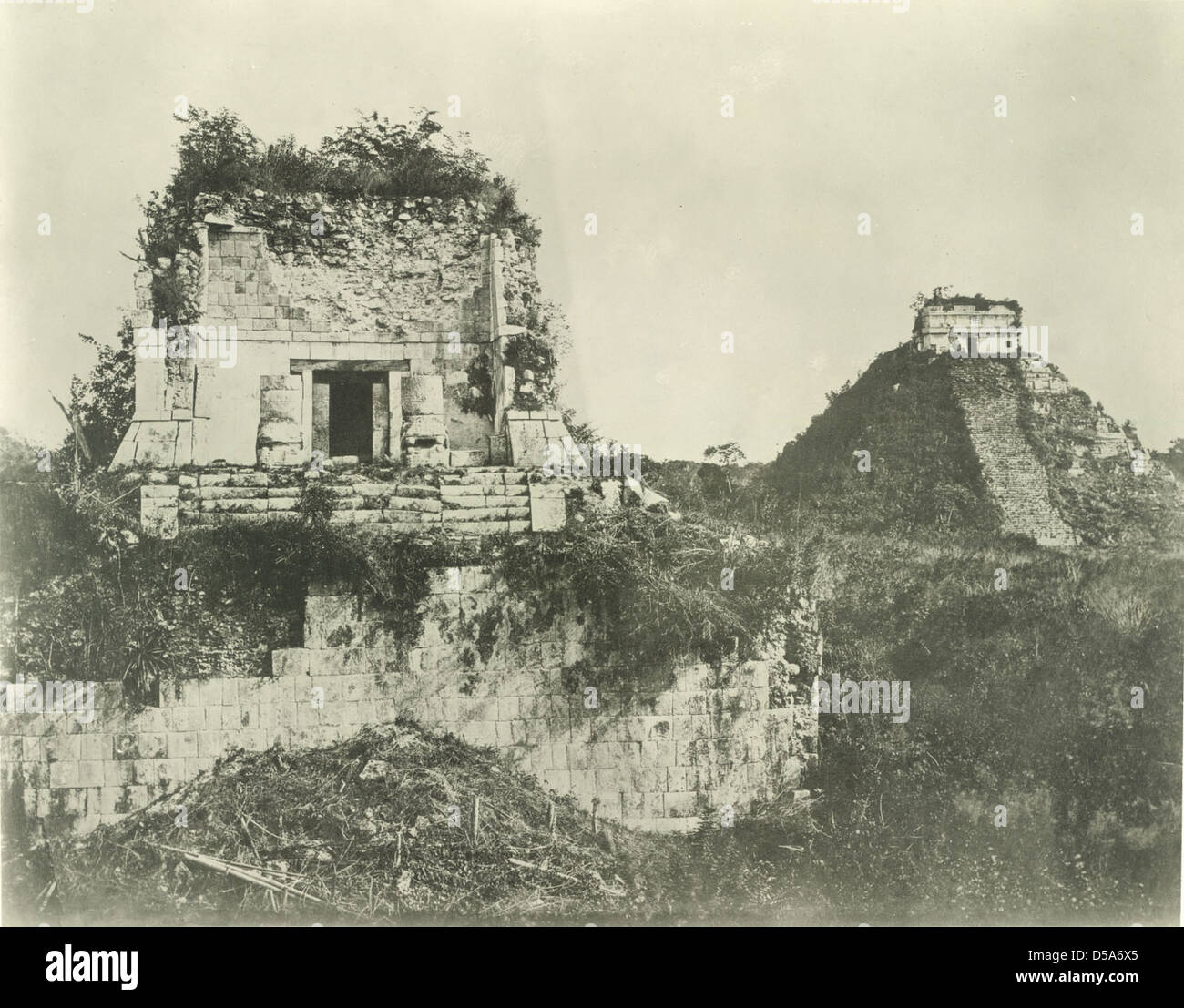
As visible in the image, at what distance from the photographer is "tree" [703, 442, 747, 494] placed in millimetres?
8305

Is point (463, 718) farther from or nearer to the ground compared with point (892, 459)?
nearer to the ground

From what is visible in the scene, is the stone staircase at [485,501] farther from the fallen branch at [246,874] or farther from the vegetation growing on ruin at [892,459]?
the fallen branch at [246,874]

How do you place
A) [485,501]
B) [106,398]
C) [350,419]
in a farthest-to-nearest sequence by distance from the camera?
[350,419] < [106,398] < [485,501]

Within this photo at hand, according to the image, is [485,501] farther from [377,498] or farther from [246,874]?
[246,874]

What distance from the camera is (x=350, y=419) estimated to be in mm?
9180

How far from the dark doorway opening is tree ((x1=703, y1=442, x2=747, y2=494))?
373 centimetres

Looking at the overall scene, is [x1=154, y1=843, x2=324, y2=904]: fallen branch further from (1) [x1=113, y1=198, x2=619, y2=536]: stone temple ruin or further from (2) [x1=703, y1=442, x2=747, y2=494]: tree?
(2) [x1=703, y1=442, x2=747, y2=494]: tree

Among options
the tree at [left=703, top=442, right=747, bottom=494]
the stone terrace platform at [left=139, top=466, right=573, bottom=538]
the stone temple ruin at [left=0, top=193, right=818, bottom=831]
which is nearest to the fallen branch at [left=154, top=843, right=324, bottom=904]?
the stone temple ruin at [left=0, top=193, right=818, bottom=831]

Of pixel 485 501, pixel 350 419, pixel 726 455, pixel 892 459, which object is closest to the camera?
pixel 485 501

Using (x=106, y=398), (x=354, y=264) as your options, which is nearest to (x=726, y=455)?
(x=354, y=264)

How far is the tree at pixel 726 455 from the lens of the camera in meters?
8.30

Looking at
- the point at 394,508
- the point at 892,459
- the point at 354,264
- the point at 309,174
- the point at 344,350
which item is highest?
the point at 309,174

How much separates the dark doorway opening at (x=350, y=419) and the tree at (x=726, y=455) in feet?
12.2

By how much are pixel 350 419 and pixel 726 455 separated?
164 inches
